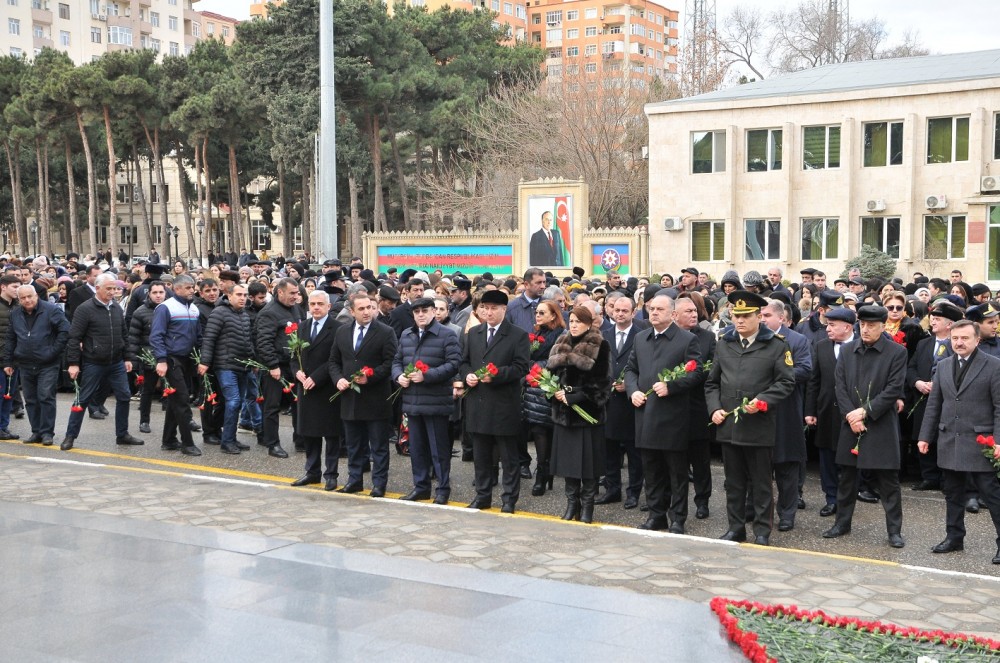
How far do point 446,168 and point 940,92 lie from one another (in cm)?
3199

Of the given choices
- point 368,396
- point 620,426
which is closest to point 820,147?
point 620,426

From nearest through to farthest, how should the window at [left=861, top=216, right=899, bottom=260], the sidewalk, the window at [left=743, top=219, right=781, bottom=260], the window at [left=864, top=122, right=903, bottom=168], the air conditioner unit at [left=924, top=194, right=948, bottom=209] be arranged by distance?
the sidewalk → the air conditioner unit at [left=924, top=194, right=948, bottom=209] → the window at [left=864, top=122, right=903, bottom=168] → the window at [left=861, top=216, right=899, bottom=260] → the window at [left=743, top=219, right=781, bottom=260]

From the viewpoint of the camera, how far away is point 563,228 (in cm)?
3206

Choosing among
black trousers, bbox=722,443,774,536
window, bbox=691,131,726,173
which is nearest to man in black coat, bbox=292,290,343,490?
black trousers, bbox=722,443,774,536

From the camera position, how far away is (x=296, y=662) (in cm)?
548

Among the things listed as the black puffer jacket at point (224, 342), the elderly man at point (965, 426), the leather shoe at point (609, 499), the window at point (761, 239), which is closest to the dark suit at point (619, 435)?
the leather shoe at point (609, 499)

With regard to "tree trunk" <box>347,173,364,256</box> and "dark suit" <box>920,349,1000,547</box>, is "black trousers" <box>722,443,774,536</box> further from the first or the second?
"tree trunk" <box>347,173,364,256</box>

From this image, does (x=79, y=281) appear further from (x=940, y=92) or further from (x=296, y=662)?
(x=940, y=92)

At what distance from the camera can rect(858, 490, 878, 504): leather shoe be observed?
402 inches

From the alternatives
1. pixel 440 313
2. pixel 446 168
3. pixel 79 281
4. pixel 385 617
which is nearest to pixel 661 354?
pixel 440 313

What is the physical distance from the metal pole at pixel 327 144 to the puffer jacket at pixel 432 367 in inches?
508

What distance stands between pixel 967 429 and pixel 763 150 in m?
30.4

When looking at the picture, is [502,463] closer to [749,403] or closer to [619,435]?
[619,435]

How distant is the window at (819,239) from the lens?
36625mm
